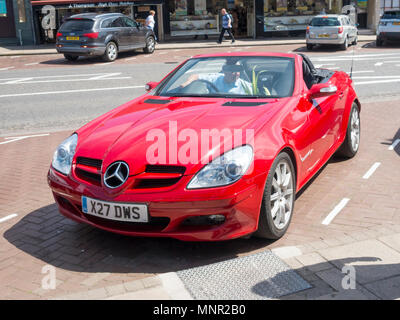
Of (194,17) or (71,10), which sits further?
(194,17)

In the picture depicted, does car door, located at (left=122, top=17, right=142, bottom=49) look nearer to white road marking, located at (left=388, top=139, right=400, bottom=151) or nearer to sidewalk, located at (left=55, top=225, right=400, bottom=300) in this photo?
white road marking, located at (left=388, top=139, right=400, bottom=151)

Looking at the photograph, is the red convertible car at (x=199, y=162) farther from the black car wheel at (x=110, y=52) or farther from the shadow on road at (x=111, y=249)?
the black car wheel at (x=110, y=52)

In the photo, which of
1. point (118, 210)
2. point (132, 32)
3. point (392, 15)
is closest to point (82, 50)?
point (132, 32)

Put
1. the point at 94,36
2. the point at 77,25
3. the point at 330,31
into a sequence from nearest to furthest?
the point at 94,36
the point at 77,25
the point at 330,31

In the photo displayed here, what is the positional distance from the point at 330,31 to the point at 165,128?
19.4 m

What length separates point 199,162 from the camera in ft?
13.1

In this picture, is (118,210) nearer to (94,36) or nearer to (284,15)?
(94,36)

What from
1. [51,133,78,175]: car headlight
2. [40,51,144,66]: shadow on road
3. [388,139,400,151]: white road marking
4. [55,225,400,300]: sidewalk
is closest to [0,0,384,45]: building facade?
[40,51,144,66]: shadow on road

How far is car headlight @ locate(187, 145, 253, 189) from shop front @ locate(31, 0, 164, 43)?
25000 mm

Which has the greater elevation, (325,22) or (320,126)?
(325,22)

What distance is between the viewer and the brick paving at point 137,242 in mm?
3889

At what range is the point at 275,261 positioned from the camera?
405 centimetres

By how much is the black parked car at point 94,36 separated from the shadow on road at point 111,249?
15.7 meters

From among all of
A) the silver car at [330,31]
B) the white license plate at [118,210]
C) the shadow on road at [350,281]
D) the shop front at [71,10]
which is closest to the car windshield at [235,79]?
the white license plate at [118,210]
